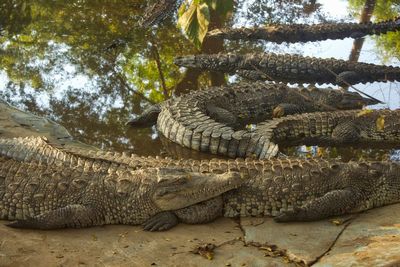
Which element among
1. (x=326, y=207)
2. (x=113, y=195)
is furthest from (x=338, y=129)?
(x=113, y=195)

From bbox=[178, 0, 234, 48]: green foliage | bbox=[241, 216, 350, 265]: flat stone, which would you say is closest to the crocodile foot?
bbox=[241, 216, 350, 265]: flat stone

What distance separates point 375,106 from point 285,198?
162 inches

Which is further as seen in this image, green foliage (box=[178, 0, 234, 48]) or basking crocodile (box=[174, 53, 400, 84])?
basking crocodile (box=[174, 53, 400, 84])

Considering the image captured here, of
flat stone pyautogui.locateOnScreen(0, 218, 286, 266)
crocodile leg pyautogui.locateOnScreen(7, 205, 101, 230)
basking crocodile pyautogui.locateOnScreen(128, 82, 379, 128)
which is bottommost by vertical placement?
flat stone pyautogui.locateOnScreen(0, 218, 286, 266)

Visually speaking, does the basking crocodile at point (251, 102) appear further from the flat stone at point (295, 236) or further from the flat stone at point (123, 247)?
the flat stone at point (123, 247)

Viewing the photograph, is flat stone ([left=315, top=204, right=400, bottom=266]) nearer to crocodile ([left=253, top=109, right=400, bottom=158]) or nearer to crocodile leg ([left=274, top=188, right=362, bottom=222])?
crocodile leg ([left=274, top=188, right=362, bottom=222])

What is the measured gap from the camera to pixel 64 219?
422 centimetres

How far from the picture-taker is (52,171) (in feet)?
15.1

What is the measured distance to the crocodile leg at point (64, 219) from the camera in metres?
4.16

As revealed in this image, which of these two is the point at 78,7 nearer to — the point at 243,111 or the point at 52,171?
the point at 243,111

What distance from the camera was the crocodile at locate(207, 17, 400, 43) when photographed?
11438 mm

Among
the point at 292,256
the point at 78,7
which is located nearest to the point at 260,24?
the point at 78,7

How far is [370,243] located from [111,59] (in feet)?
22.3

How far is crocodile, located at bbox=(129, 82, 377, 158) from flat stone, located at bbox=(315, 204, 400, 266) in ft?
5.88
